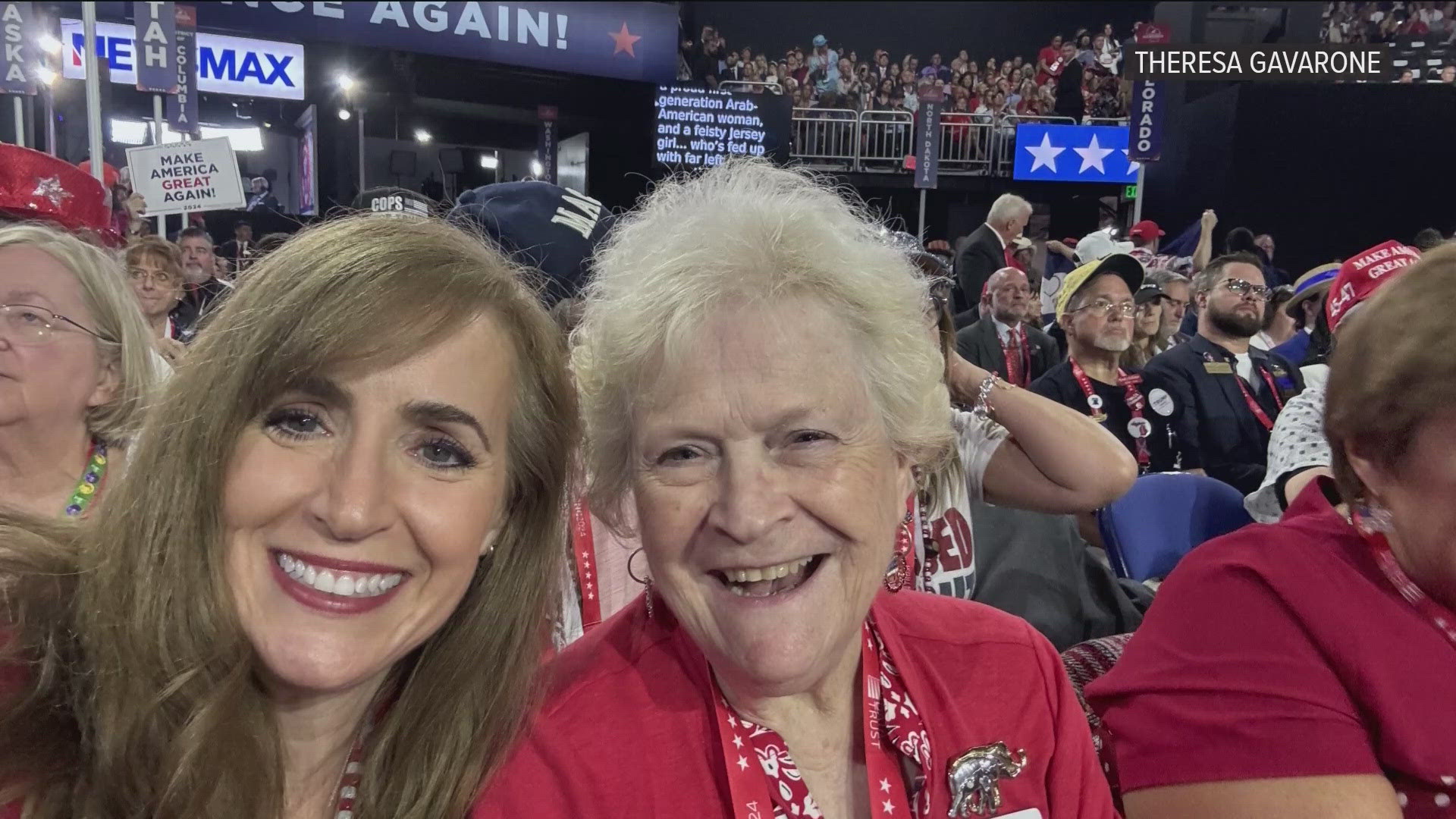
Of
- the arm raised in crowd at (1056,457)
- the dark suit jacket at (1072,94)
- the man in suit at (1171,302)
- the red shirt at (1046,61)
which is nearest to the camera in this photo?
the arm raised in crowd at (1056,457)

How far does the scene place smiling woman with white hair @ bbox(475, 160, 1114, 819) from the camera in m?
1.26

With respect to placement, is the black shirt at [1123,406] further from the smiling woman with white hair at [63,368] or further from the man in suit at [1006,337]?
the smiling woman with white hair at [63,368]

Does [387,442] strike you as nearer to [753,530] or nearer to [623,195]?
[753,530]

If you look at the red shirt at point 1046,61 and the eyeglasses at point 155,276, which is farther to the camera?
the red shirt at point 1046,61

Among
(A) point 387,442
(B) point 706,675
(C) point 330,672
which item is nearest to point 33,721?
(C) point 330,672

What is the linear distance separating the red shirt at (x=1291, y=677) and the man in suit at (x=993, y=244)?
5527mm

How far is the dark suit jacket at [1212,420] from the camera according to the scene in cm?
473

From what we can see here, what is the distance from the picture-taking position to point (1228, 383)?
4.89 metres

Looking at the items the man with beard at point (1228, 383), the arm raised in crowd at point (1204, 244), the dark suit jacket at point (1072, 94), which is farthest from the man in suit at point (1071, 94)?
the man with beard at point (1228, 383)

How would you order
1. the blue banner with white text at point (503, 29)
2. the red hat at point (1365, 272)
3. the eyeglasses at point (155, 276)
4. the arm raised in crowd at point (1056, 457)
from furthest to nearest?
the blue banner with white text at point (503, 29)
the eyeglasses at point (155, 276)
the red hat at point (1365, 272)
the arm raised in crowd at point (1056, 457)

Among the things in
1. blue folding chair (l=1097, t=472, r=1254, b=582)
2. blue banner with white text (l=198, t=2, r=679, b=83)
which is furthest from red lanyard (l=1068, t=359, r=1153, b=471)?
blue banner with white text (l=198, t=2, r=679, b=83)

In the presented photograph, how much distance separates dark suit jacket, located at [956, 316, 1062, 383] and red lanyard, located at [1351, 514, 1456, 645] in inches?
153

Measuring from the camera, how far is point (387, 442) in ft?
4.10

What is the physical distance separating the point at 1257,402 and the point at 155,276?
5662 mm
